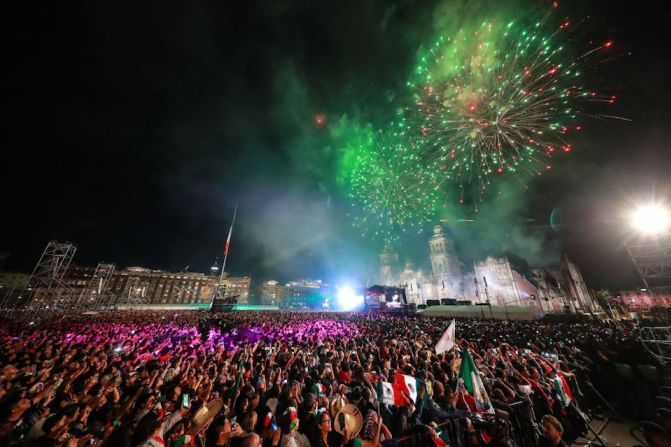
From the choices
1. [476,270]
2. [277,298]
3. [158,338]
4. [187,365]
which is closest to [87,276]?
[277,298]

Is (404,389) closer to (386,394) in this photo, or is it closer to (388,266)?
(386,394)

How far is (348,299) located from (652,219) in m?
86.8

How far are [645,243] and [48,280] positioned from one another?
216ft

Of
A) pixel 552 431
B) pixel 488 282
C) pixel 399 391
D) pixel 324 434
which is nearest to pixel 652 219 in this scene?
pixel 552 431

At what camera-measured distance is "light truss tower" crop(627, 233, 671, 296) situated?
1091cm

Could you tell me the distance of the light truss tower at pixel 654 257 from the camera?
35.8ft

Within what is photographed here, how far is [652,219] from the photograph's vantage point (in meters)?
10.7

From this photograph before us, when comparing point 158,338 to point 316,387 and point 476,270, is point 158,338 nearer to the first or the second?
point 316,387

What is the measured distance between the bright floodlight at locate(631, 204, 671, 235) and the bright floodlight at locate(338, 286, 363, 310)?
76.0 m

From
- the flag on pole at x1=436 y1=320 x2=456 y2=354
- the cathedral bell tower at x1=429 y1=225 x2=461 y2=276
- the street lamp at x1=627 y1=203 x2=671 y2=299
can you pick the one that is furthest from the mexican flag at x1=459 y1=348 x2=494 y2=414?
the cathedral bell tower at x1=429 y1=225 x2=461 y2=276

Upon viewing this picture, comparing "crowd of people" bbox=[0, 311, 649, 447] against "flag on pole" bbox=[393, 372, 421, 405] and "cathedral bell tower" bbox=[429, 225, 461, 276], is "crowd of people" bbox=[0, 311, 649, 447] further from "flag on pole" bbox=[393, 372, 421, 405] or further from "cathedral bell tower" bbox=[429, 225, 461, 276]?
"cathedral bell tower" bbox=[429, 225, 461, 276]

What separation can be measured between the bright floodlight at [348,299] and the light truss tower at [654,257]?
243ft

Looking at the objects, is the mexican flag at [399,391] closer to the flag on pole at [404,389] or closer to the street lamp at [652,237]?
the flag on pole at [404,389]

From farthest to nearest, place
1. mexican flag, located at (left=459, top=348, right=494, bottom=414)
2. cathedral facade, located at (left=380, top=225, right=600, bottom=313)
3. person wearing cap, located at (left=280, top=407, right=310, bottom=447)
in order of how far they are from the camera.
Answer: cathedral facade, located at (left=380, top=225, right=600, bottom=313) < mexican flag, located at (left=459, top=348, right=494, bottom=414) < person wearing cap, located at (left=280, top=407, right=310, bottom=447)
